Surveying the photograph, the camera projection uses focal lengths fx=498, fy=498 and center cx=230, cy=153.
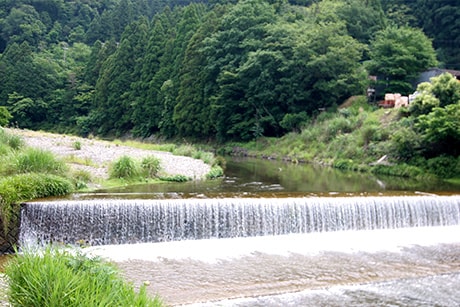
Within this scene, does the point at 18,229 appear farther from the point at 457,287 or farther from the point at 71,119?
the point at 71,119

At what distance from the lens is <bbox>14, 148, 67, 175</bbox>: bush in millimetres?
12711

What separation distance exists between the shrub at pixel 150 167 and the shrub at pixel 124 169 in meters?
0.46

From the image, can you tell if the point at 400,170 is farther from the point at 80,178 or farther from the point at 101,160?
the point at 80,178

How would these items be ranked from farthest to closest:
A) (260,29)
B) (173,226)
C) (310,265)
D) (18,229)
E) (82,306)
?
1. (260,29)
2. (173,226)
3. (18,229)
4. (310,265)
5. (82,306)

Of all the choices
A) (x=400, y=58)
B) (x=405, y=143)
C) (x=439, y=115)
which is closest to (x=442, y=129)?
(x=439, y=115)

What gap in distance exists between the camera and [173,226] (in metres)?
11.5

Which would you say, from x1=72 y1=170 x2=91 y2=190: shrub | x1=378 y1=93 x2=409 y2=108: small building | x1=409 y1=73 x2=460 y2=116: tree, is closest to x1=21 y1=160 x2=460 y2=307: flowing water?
x1=72 y1=170 x2=91 y2=190: shrub

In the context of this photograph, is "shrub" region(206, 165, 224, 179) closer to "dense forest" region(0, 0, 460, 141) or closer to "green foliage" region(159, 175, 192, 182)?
"green foliage" region(159, 175, 192, 182)

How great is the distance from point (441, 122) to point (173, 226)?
40.1 ft

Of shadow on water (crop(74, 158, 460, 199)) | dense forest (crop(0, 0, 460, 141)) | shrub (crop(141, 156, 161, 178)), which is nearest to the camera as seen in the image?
shadow on water (crop(74, 158, 460, 199))

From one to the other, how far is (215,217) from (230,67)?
2525 cm

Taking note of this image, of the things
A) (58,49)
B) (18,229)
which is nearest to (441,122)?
(18,229)

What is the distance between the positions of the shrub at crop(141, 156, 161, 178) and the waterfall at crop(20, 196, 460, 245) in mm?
4640

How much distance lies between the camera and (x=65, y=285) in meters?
4.77
